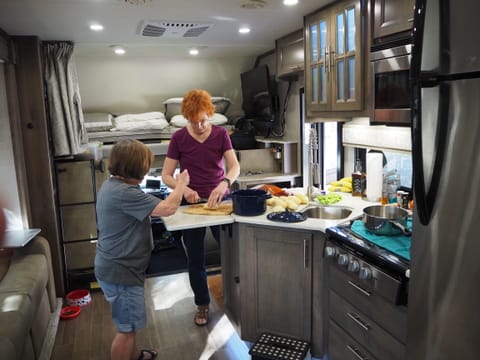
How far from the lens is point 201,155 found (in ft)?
9.11

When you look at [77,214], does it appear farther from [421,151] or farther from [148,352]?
[421,151]

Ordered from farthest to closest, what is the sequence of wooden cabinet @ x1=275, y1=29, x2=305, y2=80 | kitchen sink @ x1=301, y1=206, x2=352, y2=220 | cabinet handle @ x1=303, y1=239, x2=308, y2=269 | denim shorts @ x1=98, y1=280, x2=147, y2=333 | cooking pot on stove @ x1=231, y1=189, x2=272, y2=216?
wooden cabinet @ x1=275, y1=29, x2=305, y2=80 < kitchen sink @ x1=301, y1=206, x2=352, y2=220 < cooking pot on stove @ x1=231, y1=189, x2=272, y2=216 < cabinet handle @ x1=303, y1=239, x2=308, y2=269 < denim shorts @ x1=98, y1=280, x2=147, y2=333

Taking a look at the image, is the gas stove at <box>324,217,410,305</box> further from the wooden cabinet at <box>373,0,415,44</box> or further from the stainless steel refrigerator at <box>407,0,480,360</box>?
the wooden cabinet at <box>373,0,415,44</box>

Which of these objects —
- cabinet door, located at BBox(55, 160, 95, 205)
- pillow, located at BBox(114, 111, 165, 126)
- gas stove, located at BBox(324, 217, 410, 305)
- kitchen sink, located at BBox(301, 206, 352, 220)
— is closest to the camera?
gas stove, located at BBox(324, 217, 410, 305)

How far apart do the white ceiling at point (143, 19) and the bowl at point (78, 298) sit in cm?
211

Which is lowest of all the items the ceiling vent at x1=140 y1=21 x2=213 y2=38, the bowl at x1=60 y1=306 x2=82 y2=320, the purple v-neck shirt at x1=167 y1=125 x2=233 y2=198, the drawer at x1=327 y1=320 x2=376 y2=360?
the bowl at x1=60 y1=306 x2=82 y2=320

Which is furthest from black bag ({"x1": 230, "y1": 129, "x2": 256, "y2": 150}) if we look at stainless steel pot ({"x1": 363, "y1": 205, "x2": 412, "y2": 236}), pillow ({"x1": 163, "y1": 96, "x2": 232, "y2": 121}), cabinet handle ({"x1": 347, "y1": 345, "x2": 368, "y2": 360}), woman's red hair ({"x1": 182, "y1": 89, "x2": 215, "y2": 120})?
cabinet handle ({"x1": 347, "y1": 345, "x2": 368, "y2": 360})

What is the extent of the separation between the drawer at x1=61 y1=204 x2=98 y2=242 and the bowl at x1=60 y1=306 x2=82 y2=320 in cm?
68

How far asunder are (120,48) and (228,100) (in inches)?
52.4

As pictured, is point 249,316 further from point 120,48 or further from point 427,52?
point 120,48

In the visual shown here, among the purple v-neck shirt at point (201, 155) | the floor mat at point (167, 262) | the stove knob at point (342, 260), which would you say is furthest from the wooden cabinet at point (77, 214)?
the stove knob at point (342, 260)

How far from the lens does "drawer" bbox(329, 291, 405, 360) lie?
173cm

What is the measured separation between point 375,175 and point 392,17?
1.00 meters

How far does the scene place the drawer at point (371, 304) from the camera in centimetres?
167
